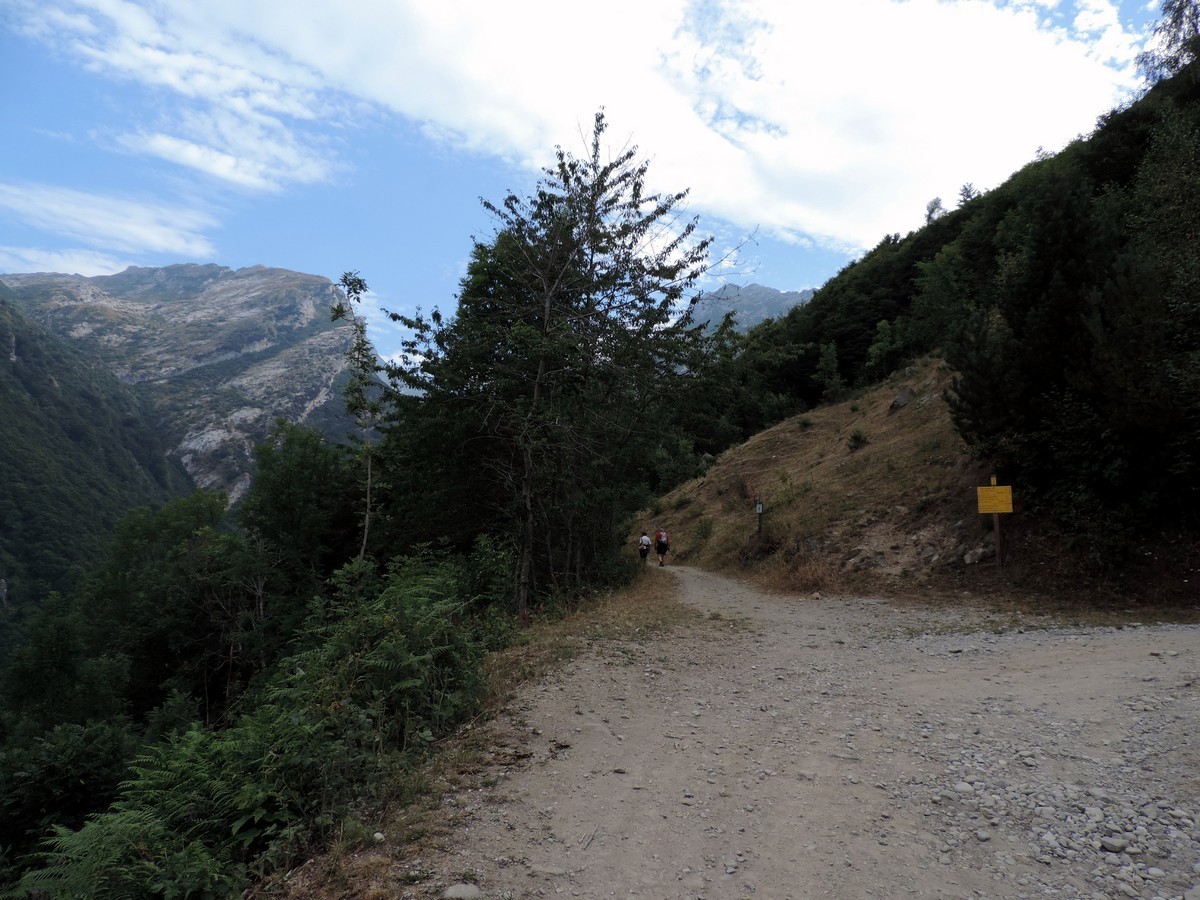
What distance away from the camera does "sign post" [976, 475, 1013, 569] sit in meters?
11.8

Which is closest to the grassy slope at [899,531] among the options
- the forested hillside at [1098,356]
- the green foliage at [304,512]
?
the forested hillside at [1098,356]

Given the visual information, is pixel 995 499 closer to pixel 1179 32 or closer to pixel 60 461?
pixel 1179 32

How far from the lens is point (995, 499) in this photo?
11.9 meters

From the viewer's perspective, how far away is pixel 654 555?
2630cm

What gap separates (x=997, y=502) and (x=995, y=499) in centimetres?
7

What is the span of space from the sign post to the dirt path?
180 inches

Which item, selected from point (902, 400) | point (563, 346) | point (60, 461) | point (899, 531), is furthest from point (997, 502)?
→ point (60, 461)

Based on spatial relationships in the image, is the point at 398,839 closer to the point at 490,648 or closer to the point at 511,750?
the point at 511,750

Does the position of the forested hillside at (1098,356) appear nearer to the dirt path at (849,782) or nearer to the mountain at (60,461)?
the dirt path at (849,782)

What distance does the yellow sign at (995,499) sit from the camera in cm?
1182

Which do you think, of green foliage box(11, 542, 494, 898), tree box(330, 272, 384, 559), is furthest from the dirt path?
tree box(330, 272, 384, 559)

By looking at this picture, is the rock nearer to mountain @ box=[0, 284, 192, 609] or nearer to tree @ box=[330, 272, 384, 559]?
tree @ box=[330, 272, 384, 559]

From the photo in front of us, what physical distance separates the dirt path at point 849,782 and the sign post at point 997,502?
4.58m

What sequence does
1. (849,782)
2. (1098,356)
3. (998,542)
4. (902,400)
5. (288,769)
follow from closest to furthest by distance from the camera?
(288,769)
(849,782)
(1098,356)
(998,542)
(902,400)
